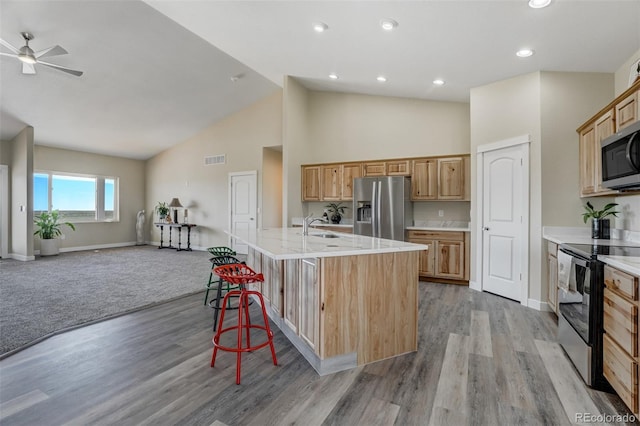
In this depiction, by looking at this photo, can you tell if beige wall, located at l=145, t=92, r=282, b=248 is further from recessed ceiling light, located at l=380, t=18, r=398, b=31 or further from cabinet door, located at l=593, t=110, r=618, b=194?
cabinet door, located at l=593, t=110, r=618, b=194

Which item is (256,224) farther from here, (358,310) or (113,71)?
(358,310)

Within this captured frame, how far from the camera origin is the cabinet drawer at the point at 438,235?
4777 millimetres

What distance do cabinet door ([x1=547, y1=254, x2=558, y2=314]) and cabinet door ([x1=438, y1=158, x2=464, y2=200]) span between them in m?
1.69

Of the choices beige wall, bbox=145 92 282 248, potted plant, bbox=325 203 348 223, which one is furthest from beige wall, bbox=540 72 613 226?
beige wall, bbox=145 92 282 248

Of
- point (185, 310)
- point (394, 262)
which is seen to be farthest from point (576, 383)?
point (185, 310)

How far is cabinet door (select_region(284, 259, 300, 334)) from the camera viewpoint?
2561 mm

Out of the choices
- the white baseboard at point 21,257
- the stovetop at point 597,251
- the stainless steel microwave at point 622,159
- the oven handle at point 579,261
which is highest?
the stainless steel microwave at point 622,159

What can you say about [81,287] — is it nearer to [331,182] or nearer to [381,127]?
[331,182]

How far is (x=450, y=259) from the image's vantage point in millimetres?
4840

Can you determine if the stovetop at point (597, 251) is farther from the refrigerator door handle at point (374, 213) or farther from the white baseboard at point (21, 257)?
the white baseboard at point (21, 257)

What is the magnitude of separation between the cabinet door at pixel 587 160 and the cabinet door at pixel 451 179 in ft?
5.28

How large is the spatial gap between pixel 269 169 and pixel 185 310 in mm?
4421

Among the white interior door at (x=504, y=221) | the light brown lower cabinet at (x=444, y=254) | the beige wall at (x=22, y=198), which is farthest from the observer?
the beige wall at (x=22, y=198)

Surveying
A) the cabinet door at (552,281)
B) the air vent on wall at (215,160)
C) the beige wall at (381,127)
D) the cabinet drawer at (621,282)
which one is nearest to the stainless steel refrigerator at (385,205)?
the beige wall at (381,127)
